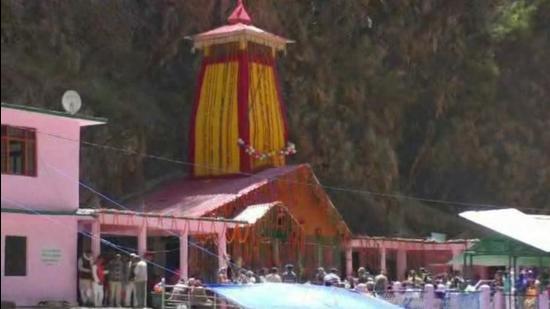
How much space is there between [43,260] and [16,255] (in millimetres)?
722

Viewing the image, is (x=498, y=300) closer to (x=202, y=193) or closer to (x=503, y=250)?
(x=503, y=250)

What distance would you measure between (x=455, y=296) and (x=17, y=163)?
10.9 meters

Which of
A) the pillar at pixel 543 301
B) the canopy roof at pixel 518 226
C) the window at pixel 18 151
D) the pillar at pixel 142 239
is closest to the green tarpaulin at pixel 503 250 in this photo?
the canopy roof at pixel 518 226

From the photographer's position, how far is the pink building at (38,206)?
74.8 feet

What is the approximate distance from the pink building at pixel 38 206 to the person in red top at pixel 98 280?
0.79 metres

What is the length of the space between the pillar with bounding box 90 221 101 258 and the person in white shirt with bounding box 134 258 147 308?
1099mm

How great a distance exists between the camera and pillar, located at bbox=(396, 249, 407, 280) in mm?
38156

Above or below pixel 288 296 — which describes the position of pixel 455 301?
below

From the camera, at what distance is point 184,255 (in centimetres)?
2694

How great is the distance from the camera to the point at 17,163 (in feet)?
77.0

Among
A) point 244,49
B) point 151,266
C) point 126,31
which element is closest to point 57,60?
point 126,31

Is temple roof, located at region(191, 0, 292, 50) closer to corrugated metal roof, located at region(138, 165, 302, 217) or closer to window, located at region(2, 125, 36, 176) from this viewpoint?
corrugated metal roof, located at region(138, 165, 302, 217)

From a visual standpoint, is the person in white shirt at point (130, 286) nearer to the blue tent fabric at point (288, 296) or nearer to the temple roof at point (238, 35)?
the blue tent fabric at point (288, 296)

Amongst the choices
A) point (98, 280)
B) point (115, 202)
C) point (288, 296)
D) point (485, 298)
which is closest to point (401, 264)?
point (115, 202)
